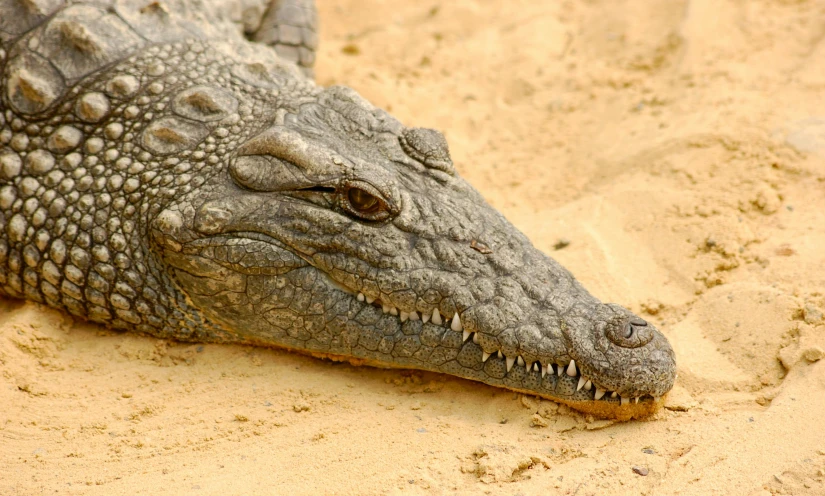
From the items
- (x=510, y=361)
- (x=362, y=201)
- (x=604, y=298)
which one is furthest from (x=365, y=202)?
(x=604, y=298)

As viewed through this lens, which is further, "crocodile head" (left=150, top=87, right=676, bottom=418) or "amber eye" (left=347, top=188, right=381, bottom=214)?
"amber eye" (left=347, top=188, right=381, bottom=214)

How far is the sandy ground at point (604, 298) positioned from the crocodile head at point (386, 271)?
236 mm

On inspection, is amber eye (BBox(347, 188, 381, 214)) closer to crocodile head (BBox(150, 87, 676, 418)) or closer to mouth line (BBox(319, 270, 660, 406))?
crocodile head (BBox(150, 87, 676, 418))

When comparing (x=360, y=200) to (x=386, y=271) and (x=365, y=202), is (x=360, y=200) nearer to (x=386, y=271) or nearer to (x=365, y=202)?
(x=365, y=202)

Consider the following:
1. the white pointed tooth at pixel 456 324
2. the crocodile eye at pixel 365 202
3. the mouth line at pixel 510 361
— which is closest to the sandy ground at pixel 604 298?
the mouth line at pixel 510 361

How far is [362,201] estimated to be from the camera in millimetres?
3703

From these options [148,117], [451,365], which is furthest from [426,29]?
[451,365]

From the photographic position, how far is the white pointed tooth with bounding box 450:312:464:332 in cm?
359

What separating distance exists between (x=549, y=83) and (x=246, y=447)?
3996 mm

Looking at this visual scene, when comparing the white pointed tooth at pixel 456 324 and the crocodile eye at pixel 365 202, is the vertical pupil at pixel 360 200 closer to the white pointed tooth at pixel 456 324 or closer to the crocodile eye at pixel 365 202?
the crocodile eye at pixel 365 202

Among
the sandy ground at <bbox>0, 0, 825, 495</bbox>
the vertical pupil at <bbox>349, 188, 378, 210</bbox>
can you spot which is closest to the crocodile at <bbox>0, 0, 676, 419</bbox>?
the vertical pupil at <bbox>349, 188, 378, 210</bbox>

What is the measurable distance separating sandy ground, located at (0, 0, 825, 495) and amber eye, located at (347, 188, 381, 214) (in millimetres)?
863

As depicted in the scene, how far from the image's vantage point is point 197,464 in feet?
11.5

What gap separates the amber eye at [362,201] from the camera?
3691 millimetres
